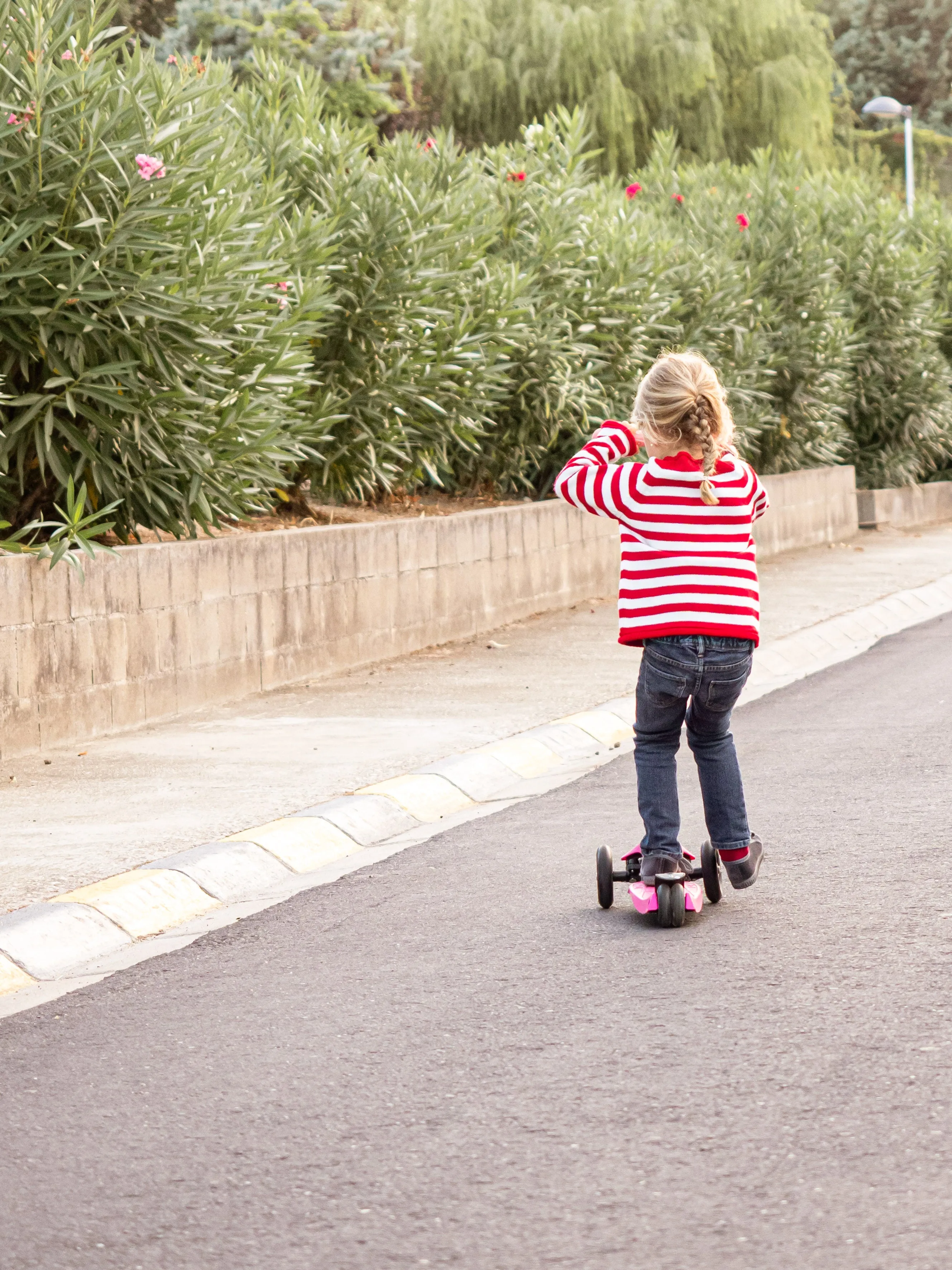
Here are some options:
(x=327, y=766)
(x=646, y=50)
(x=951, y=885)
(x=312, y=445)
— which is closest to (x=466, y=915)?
(x=951, y=885)

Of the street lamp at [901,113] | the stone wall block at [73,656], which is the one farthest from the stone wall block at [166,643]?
the street lamp at [901,113]

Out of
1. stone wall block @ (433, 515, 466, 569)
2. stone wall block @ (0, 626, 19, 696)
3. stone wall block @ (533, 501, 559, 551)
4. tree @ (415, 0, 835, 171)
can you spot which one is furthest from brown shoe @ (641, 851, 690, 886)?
tree @ (415, 0, 835, 171)

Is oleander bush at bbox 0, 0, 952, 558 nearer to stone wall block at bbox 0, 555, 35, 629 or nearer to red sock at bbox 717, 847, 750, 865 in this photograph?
stone wall block at bbox 0, 555, 35, 629

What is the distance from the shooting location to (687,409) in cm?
545

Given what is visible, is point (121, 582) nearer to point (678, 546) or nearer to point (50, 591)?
point (50, 591)

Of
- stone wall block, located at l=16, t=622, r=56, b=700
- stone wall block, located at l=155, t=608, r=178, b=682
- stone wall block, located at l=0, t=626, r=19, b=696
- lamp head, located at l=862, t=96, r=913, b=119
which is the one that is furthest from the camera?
lamp head, located at l=862, t=96, r=913, b=119

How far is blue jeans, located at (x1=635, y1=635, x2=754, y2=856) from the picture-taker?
5.57 metres

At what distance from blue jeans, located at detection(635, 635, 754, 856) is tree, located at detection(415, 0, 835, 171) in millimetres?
27360

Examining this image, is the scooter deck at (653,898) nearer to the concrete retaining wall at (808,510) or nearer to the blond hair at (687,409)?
the blond hair at (687,409)

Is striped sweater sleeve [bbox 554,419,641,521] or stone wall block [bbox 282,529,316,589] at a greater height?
striped sweater sleeve [bbox 554,419,641,521]

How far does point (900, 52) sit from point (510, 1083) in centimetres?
6346

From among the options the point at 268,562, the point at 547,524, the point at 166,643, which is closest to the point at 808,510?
the point at 547,524

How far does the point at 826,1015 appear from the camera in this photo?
4.55m

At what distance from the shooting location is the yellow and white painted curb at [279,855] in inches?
222
